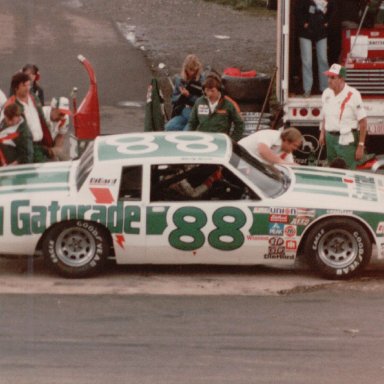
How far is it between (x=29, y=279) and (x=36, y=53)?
13190 mm

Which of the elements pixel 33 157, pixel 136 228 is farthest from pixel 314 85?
pixel 136 228

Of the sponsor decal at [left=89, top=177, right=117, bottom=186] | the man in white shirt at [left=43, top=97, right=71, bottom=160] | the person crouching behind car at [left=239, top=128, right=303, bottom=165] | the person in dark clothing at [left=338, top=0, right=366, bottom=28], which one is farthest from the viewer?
the person in dark clothing at [left=338, top=0, right=366, bottom=28]

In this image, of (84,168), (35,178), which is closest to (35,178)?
(35,178)

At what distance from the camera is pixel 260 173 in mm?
12852

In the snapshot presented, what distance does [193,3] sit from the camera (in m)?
33.3

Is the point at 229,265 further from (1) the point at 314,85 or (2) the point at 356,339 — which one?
(1) the point at 314,85

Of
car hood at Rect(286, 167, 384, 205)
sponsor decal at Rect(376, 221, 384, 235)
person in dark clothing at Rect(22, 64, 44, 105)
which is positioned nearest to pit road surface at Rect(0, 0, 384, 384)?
sponsor decal at Rect(376, 221, 384, 235)

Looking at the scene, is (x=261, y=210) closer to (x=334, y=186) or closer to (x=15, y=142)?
(x=334, y=186)

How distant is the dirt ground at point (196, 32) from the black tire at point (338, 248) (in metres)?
11.2

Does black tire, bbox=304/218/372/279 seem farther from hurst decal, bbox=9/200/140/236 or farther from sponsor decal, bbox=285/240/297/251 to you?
hurst decal, bbox=9/200/140/236

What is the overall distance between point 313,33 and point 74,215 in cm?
571

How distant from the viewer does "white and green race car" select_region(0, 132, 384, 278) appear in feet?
40.7

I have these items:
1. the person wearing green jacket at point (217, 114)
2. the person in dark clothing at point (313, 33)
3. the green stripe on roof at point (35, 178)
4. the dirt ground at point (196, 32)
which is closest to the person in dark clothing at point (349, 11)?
the person in dark clothing at point (313, 33)

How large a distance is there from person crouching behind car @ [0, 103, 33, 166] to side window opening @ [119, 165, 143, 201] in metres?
2.12
